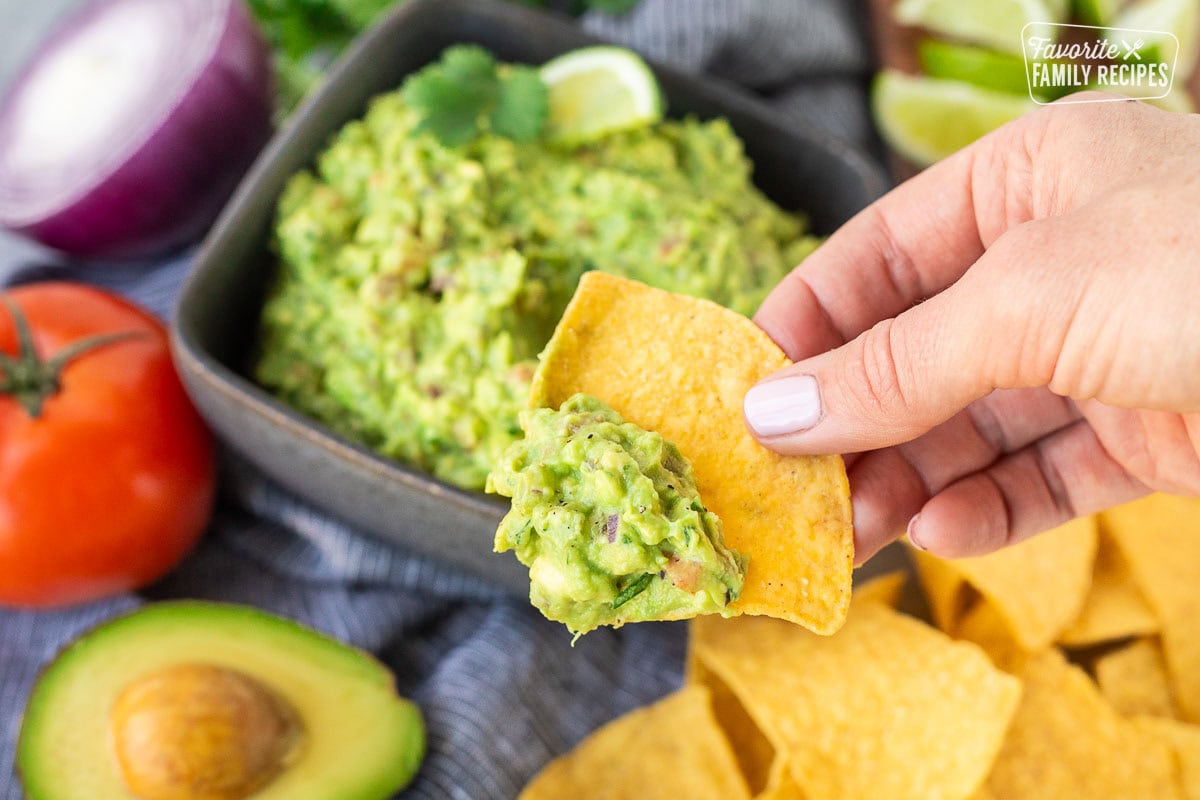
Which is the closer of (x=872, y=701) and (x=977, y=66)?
(x=872, y=701)

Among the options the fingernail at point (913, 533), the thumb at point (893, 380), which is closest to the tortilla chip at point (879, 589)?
the fingernail at point (913, 533)

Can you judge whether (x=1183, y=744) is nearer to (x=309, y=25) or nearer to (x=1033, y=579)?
(x=1033, y=579)

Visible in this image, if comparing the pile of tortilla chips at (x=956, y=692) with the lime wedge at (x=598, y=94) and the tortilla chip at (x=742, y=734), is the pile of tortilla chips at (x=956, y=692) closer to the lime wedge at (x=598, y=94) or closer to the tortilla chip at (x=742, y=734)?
the tortilla chip at (x=742, y=734)

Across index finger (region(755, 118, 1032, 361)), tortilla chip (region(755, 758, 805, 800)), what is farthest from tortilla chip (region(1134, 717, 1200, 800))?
index finger (region(755, 118, 1032, 361))

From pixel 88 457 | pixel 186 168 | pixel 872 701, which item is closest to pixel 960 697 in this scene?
pixel 872 701

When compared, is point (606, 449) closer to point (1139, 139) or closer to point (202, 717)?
point (1139, 139)

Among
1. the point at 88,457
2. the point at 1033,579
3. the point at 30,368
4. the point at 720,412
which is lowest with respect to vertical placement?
the point at 1033,579
